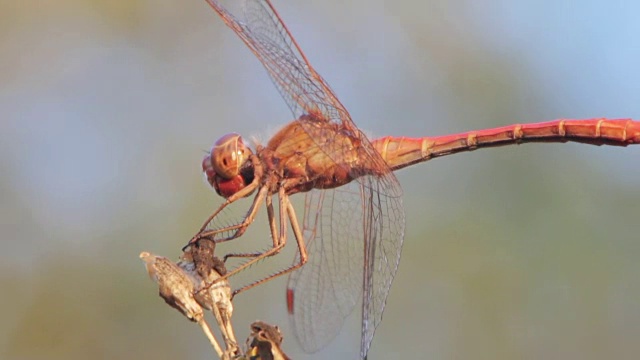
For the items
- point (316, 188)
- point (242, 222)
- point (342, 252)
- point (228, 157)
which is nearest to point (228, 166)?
point (228, 157)

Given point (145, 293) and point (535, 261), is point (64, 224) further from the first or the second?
point (535, 261)

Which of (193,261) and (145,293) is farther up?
(145,293)

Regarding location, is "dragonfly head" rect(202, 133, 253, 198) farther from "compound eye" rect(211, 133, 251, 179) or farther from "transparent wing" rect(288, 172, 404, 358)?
"transparent wing" rect(288, 172, 404, 358)

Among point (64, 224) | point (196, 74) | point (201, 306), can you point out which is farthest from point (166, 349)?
point (201, 306)

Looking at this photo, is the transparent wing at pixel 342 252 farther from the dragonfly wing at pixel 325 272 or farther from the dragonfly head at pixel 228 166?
the dragonfly head at pixel 228 166

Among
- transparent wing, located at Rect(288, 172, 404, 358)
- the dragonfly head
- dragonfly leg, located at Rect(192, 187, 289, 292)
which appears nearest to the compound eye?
the dragonfly head

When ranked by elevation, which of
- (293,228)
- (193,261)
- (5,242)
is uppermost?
(5,242)

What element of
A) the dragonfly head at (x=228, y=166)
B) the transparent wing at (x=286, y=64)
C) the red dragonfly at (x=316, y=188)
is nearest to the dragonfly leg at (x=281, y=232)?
the red dragonfly at (x=316, y=188)
